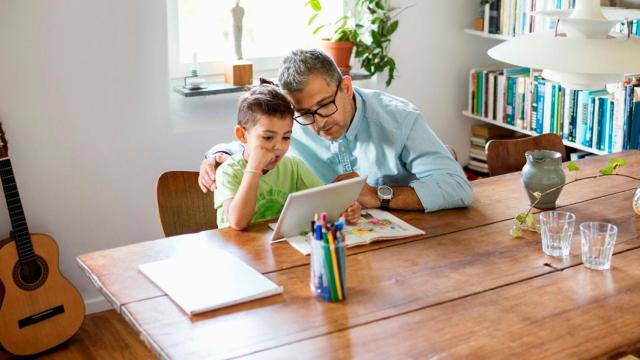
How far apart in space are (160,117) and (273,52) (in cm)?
72

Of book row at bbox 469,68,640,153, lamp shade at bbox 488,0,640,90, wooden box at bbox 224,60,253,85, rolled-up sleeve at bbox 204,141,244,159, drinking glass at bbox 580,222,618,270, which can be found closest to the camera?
lamp shade at bbox 488,0,640,90

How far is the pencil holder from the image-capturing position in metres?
1.78

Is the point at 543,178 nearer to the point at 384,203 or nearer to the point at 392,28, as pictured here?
the point at 384,203

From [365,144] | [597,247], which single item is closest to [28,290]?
[365,144]

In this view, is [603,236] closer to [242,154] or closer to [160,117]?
[242,154]

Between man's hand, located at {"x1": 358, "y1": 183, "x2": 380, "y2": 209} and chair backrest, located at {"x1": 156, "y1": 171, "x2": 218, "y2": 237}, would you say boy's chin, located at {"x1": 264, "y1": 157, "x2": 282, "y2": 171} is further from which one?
chair backrest, located at {"x1": 156, "y1": 171, "x2": 218, "y2": 237}

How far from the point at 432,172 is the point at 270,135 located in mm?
524

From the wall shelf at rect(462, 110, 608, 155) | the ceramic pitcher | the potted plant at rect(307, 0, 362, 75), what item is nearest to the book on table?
the ceramic pitcher

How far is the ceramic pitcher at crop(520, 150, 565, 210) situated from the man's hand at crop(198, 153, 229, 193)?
92 cm

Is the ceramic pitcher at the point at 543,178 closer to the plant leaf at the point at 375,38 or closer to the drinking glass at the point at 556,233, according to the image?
the drinking glass at the point at 556,233

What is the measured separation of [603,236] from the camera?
6.46 feet

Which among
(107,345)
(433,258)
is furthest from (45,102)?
(433,258)

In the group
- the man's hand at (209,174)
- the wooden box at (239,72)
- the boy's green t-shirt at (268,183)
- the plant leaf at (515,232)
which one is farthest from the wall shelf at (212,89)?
the plant leaf at (515,232)

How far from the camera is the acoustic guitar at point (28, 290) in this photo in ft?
10.3
